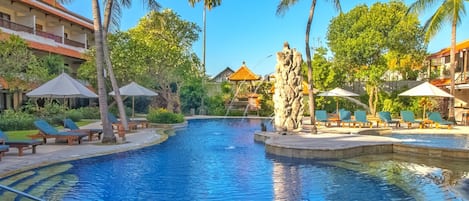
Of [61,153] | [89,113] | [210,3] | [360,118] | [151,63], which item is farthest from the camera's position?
[151,63]

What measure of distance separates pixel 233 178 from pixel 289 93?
28.0ft

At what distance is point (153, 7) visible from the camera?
64.0 ft

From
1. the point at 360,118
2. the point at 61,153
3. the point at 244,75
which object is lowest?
the point at 61,153

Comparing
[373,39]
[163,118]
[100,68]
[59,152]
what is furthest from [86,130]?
[373,39]

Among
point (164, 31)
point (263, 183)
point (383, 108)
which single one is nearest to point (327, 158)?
point (263, 183)

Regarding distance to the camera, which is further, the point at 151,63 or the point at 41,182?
the point at 151,63

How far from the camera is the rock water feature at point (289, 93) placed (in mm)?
16922

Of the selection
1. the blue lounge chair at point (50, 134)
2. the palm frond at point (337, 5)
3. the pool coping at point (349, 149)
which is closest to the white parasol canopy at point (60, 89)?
the blue lounge chair at point (50, 134)

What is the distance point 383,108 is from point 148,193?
2517 centimetres

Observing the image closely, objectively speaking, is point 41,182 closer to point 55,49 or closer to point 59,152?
point 59,152

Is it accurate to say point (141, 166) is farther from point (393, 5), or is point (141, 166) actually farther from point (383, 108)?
point (393, 5)

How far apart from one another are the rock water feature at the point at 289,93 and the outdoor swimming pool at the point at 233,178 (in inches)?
186

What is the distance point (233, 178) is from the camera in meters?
9.06

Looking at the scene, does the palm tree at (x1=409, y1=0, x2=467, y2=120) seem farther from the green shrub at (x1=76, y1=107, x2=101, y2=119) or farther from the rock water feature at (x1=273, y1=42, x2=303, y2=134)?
the green shrub at (x1=76, y1=107, x2=101, y2=119)
